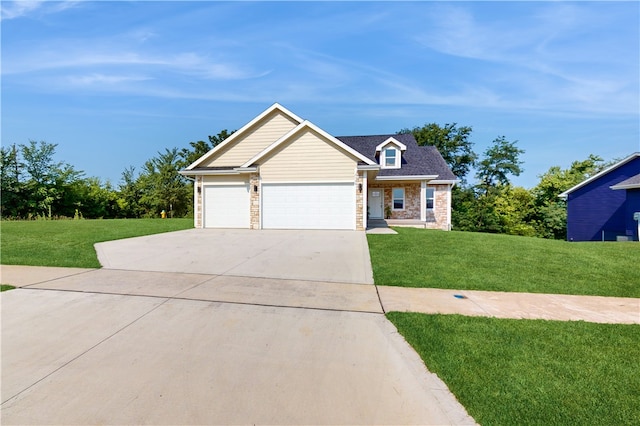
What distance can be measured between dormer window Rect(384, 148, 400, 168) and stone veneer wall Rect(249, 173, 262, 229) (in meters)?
9.93

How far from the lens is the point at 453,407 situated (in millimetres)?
2473

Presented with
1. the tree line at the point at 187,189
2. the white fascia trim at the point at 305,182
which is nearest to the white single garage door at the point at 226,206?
the white fascia trim at the point at 305,182

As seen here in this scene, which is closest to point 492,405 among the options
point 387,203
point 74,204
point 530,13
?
point 530,13

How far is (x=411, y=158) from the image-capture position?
2170 cm

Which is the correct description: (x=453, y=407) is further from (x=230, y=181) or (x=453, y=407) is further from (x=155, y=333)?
(x=230, y=181)

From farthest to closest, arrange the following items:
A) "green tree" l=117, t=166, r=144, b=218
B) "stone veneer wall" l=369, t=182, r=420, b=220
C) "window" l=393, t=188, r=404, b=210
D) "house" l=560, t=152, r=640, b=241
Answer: "green tree" l=117, t=166, r=144, b=218 < "window" l=393, t=188, r=404, b=210 < "stone veneer wall" l=369, t=182, r=420, b=220 < "house" l=560, t=152, r=640, b=241

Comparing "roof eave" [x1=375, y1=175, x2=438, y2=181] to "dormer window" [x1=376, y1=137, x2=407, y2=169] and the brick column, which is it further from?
Answer: the brick column

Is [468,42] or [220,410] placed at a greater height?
[468,42]

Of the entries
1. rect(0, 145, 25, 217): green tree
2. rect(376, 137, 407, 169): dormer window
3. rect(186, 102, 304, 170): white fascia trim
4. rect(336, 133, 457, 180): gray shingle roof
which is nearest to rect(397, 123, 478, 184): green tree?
rect(336, 133, 457, 180): gray shingle roof

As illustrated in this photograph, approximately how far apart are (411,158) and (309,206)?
10.8 m

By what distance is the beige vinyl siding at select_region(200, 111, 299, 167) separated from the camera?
18109mm

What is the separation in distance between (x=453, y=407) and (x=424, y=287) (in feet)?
12.0

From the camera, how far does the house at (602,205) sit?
18109 mm

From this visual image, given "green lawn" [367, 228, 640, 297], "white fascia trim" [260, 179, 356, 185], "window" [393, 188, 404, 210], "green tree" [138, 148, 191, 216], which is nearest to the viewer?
"green lawn" [367, 228, 640, 297]
